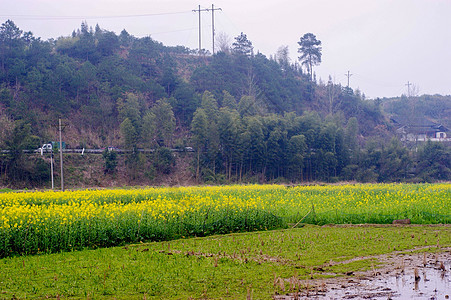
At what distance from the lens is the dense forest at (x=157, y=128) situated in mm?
47281

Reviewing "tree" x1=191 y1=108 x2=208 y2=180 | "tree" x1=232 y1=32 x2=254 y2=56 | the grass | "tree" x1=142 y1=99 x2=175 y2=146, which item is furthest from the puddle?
"tree" x1=232 y1=32 x2=254 y2=56

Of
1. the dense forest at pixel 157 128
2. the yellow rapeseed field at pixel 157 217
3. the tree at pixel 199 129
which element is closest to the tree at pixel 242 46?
the dense forest at pixel 157 128

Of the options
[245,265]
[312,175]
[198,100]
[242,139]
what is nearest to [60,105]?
[198,100]

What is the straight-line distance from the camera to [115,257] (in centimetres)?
981

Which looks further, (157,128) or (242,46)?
(242,46)

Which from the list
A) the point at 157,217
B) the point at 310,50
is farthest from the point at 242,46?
the point at 157,217

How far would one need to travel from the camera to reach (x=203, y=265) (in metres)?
8.90

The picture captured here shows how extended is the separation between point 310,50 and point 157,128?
43.2 meters

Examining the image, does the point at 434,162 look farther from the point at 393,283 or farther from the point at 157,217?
the point at 393,283

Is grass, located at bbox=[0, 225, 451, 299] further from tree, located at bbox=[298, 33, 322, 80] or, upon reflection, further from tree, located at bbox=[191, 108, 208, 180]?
tree, located at bbox=[298, 33, 322, 80]

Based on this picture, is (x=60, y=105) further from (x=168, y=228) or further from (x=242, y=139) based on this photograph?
(x=168, y=228)

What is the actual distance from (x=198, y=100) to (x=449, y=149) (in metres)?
31.7

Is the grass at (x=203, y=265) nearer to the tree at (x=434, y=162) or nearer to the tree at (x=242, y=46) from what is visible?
the tree at (x=434, y=162)

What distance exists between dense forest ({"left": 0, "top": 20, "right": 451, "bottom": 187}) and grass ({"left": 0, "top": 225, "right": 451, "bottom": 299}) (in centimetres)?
3385
